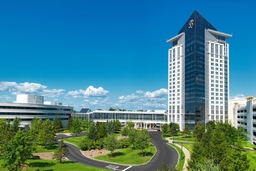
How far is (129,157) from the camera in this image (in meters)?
61.1

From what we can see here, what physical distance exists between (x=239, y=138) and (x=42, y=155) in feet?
200

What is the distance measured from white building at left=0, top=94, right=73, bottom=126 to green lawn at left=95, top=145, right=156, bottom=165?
203 ft

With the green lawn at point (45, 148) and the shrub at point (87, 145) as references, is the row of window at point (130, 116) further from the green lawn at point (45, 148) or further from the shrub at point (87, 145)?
the shrub at point (87, 145)

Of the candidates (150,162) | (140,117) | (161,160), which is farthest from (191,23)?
(150,162)

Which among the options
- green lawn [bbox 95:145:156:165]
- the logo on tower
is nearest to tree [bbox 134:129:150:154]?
green lawn [bbox 95:145:156:165]

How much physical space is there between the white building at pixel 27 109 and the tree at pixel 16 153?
70274mm

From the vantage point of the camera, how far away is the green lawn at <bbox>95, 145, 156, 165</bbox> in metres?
56.9

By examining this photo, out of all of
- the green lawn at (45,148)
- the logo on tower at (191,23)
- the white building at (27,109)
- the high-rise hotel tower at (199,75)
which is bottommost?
the green lawn at (45,148)

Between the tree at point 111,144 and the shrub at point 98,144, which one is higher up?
the tree at point 111,144

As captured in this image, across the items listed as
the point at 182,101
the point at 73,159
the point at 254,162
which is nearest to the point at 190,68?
the point at 182,101

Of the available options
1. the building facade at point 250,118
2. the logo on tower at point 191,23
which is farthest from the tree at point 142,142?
the logo on tower at point 191,23

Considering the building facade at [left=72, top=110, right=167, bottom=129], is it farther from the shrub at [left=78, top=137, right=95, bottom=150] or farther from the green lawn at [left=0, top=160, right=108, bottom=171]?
the green lawn at [left=0, top=160, right=108, bottom=171]

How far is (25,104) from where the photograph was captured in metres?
109

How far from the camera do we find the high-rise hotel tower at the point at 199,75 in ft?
416
